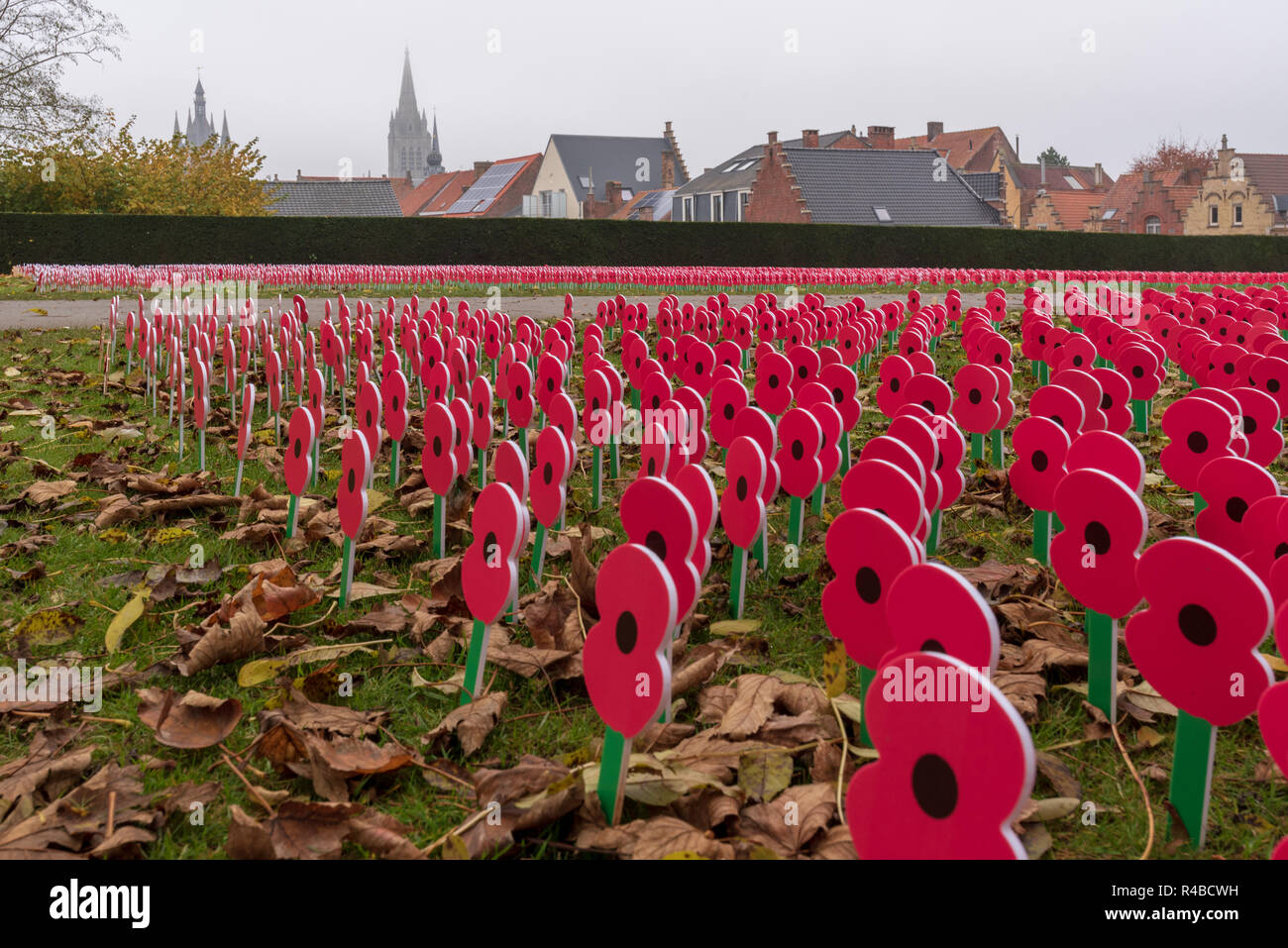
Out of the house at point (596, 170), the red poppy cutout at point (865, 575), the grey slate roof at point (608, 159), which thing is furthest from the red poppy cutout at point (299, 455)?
the grey slate roof at point (608, 159)

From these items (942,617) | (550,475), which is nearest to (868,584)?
(942,617)

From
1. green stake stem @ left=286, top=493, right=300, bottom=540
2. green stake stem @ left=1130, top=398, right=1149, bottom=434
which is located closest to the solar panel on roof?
green stake stem @ left=1130, top=398, right=1149, bottom=434

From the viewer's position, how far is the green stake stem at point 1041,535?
3.03 m

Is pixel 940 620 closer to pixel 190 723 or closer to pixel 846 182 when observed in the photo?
pixel 190 723

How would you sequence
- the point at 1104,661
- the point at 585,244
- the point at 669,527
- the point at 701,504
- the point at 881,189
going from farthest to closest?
the point at 881,189 → the point at 585,244 → the point at 701,504 → the point at 1104,661 → the point at 669,527

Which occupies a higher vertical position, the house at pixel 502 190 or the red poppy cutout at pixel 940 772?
the house at pixel 502 190

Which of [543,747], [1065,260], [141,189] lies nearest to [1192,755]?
[543,747]

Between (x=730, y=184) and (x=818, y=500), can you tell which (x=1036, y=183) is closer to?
(x=730, y=184)

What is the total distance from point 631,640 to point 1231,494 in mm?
1526

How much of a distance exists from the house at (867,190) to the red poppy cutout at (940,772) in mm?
47493

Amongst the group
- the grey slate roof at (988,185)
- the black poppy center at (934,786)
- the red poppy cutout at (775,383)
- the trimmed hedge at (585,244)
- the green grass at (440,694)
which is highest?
the grey slate roof at (988,185)

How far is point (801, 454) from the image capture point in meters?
3.13

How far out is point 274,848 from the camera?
167 cm

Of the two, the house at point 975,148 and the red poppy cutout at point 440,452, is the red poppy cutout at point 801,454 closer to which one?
the red poppy cutout at point 440,452
